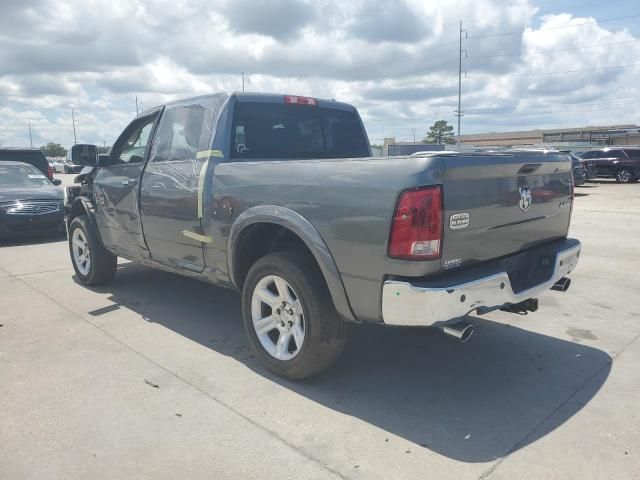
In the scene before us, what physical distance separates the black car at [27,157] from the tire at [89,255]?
7244mm

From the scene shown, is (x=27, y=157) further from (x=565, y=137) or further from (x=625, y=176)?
(x=565, y=137)

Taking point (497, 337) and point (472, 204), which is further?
point (497, 337)

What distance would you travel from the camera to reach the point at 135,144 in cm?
525

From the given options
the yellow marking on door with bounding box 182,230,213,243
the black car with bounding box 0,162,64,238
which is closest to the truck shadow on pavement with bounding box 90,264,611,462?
the yellow marking on door with bounding box 182,230,213,243

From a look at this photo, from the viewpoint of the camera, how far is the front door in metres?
4.98

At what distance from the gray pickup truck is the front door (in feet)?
0.08

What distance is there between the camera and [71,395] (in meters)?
3.44

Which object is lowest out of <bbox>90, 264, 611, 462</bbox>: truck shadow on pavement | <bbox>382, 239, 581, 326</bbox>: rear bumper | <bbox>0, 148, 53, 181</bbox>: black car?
<bbox>90, 264, 611, 462</bbox>: truck shadow on pavement

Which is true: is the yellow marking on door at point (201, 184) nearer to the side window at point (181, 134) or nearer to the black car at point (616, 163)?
the side window at point (181, 134)

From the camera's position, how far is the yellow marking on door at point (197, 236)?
13.3 ft

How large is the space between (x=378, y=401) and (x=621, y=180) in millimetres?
24680

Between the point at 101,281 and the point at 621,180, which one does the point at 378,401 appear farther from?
the point at 621,180

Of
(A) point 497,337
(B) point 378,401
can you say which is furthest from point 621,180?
(B) point 378,401

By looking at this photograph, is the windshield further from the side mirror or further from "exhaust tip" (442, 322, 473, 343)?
"exhaust tip" (442, 322, 473, 343)
